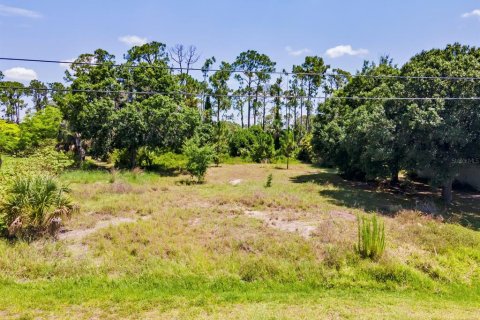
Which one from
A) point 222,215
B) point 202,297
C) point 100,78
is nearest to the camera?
point 202,297

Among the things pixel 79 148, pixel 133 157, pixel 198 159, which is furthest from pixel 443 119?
pixel 79 148

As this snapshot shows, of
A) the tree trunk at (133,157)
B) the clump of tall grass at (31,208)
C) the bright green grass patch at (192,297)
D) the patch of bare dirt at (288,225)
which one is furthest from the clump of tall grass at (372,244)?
the tree trunk at (133,157)

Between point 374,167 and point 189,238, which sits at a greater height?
point 374,167

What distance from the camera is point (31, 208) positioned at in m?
9.08

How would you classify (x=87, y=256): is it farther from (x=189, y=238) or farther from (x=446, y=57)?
(x=446, y=57)

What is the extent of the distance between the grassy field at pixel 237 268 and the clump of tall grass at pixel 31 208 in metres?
0.57

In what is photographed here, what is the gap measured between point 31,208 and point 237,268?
228 inches

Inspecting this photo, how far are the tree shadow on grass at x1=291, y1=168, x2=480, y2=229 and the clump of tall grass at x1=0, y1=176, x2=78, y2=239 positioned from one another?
33.3 ft

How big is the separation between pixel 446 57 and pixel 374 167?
19.0 ft

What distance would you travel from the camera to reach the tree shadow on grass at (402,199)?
1328 centimetres

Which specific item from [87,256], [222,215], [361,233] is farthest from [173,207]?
[361,233]

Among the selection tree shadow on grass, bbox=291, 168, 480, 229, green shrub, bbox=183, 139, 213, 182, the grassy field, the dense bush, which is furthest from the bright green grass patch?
the dense bush

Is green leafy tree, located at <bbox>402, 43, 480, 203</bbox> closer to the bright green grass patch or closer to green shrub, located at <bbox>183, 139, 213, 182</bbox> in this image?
the bright green grass patch

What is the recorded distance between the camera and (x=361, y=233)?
29.1ft
